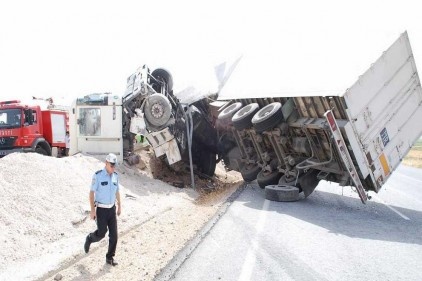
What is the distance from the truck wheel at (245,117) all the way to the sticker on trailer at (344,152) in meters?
3.02

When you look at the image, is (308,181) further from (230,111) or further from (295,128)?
(230,111)

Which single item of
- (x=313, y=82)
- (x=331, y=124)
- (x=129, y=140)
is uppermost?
(x=313, y=82)

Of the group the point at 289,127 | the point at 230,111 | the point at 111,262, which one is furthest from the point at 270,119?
the point at 111,262

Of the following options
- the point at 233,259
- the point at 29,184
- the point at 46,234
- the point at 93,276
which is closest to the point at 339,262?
the point at 233,259

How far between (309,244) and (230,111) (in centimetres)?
645

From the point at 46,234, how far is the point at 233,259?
3033 millimetres

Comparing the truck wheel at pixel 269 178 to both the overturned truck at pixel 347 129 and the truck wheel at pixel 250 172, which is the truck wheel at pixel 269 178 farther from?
the truck wheel at pixel 250 172

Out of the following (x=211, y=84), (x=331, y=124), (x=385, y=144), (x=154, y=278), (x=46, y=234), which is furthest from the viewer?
(x=211, y=84)

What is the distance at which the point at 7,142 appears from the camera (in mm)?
14438

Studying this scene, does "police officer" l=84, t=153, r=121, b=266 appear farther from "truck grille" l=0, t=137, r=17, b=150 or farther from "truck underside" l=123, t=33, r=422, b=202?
"truck grille" l=0, t=137, r=17, b=150

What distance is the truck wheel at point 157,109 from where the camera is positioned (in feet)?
→ 38.7

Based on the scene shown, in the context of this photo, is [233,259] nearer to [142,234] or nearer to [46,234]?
[142,234]

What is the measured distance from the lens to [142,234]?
6.83 m

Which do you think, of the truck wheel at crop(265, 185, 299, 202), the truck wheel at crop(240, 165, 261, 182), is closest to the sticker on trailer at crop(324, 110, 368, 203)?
the truck wheel at crop(265, 185, 299, 202)
